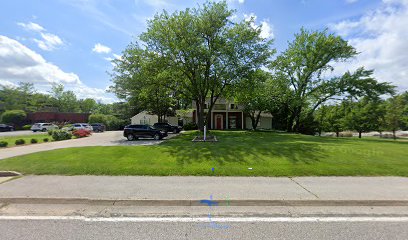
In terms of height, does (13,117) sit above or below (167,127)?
above

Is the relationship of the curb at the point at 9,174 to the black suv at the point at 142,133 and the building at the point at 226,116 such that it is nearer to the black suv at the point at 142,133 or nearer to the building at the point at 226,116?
the black suv at the point at 142,133

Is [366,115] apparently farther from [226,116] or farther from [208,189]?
[208,189]

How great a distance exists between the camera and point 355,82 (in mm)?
29203

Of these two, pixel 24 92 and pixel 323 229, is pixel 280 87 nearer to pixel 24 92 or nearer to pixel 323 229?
pixel 323 229

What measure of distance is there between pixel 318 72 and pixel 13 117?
5986 centimetres

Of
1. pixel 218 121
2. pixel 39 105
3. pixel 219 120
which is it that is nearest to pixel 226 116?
pixel 219 120

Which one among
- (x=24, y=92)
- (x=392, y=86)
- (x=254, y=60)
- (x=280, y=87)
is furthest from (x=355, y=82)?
(x=24, y=92)

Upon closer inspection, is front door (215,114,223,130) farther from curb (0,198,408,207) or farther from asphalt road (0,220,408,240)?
asphalt road (0,220,408,240)

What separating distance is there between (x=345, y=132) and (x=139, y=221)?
50.1 metres

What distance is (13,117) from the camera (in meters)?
46.0

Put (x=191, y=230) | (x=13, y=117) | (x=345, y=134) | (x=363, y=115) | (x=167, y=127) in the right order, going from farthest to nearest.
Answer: (x=13, y=117), (x=345, y=134), (x=363, y=115), (x=167, y=127), (x=191, y=230)

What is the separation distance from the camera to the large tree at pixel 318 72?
29.3 metres

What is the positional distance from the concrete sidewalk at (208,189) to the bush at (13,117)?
5216cm

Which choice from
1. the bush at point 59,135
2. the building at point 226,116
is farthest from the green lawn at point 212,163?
the building at point 226,116
